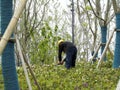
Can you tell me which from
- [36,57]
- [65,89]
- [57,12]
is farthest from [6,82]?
[57,12]

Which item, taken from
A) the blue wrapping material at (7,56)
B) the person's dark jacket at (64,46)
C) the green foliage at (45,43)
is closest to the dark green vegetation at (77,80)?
the blue wrapping material at (7,56)

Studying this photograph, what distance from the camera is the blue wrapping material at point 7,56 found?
21.1 ft

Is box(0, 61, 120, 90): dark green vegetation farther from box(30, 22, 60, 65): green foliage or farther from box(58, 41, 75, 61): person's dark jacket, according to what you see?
box(30, 22, 60, 65): green foliage

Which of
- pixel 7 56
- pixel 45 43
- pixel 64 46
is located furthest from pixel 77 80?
pixel 45 43

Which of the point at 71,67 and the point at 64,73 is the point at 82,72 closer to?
the point at 64,73

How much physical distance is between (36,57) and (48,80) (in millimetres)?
18636

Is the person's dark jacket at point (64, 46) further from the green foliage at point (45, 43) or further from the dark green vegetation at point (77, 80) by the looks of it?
the green foliage at point (45, 43)

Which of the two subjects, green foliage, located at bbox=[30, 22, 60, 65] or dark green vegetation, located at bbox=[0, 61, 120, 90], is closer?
dark green vegetation, located at bbox=[0, 61, 120, 90]

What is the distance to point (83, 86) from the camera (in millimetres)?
8305

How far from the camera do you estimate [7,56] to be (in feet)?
21.3

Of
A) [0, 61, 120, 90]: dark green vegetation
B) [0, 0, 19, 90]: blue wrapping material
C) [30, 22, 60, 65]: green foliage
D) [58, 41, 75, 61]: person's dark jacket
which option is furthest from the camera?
[30, 22, 60, 65]: green foliage

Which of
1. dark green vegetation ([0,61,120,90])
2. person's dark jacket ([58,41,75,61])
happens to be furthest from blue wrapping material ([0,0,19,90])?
person's dark jacket ([58,41,75,61])

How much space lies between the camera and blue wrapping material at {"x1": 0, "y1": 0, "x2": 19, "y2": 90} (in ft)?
21.1

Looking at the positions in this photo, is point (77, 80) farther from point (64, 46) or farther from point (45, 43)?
point (45, 43)
